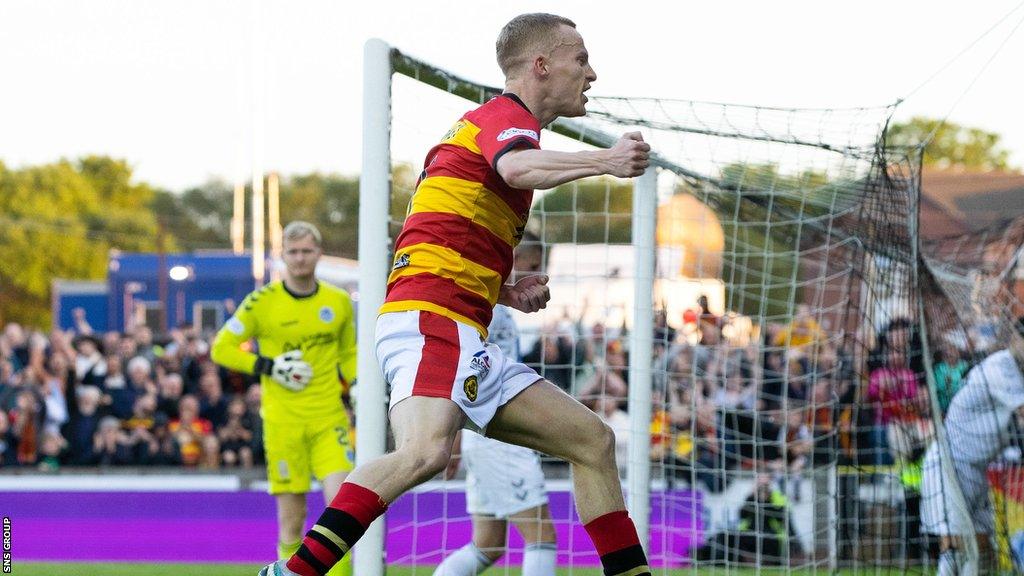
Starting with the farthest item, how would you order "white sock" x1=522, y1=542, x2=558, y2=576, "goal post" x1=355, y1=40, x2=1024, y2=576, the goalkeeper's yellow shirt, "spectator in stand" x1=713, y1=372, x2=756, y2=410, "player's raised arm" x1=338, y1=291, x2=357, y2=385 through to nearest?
"spectator in stand" x1=713, y1=372, x2=756, y2=410 → "player's raised arm" x1=338, y1=291, x2=357, y2=385 → the goalkeeper's yellow shirt → "white sock" x1=522, y1=542, x2=558, y2=576 → "goal post" x1=355, y1=40, x2=1024, y2=576

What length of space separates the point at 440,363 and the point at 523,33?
1.23 m

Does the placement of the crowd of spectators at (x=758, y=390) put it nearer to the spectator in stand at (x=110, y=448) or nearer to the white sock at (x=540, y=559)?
the white sock at (x=540, y=559)

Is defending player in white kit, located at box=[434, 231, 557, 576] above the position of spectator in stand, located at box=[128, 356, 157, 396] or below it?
below

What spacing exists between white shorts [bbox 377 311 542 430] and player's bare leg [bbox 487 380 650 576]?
0.10 m

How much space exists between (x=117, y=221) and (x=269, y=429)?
6350 centimetres

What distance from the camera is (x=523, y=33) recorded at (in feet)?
14.8

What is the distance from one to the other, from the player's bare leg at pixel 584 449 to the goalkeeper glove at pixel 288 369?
11.7 feet

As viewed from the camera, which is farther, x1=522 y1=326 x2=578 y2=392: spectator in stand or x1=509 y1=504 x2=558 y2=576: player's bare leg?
x1=522 y1=326 x2=578 y2=392: spectator in stand

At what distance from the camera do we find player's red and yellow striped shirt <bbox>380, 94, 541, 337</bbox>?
4.34 m

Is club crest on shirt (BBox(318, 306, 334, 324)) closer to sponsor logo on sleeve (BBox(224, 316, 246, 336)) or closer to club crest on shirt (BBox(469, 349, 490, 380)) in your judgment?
sponsor logo on sleeve (BBox(224, 316, 246, 336))

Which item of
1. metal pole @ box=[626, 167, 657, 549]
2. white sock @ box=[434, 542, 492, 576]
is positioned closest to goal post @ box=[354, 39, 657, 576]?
white sock @ box=[434, 542, 492, 576]

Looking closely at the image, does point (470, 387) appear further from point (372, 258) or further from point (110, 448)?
point (110, 448)

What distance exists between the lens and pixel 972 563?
6801 mm

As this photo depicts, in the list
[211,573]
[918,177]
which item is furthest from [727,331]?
Answer: [211,573]
